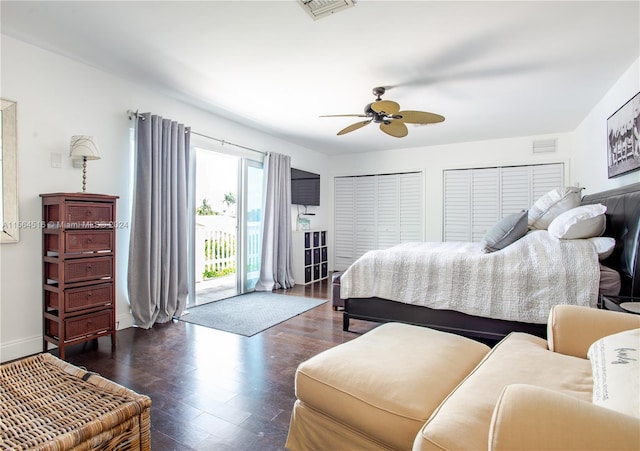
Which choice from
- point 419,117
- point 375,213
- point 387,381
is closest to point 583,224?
point 419,117

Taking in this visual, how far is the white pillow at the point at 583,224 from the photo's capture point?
2441 millimetres

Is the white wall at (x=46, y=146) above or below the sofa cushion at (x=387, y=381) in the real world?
above

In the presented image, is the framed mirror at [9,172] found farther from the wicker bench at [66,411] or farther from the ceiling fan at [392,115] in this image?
the ceiling fan at [392,115]

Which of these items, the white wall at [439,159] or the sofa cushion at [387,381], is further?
the white wall at [439,159]

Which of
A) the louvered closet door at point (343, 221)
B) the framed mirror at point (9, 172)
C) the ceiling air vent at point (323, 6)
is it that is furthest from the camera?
the louvered closet door at point (343, 221)

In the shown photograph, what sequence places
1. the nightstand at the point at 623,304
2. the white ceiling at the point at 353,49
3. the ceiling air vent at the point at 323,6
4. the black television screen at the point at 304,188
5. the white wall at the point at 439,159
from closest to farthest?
the nightstand at the point at 623,304 → the ceiling air vent at the point at 323,6 → the white ceiling at the point at 353,49 → the white wall at the point at 439,159 → the black television screen at the point at 304,188

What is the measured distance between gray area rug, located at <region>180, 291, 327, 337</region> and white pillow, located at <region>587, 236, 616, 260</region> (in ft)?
8.84

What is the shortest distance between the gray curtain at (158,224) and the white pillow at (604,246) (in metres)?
3.66

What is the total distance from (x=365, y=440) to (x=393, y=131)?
2829mm

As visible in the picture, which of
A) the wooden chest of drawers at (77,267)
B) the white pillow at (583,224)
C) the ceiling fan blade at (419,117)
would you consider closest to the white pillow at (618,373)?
the white pillow at (583,224)

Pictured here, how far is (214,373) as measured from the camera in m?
2.27

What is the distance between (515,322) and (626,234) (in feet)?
3.05

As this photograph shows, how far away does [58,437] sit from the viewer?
985 millimetres

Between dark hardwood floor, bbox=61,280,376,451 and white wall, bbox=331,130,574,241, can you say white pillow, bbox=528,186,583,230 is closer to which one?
dark hardwood floor, bbox=61,280,376,451
